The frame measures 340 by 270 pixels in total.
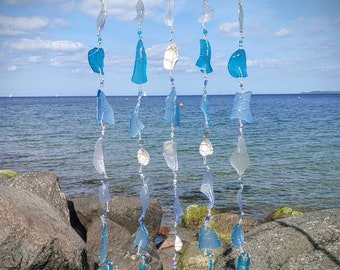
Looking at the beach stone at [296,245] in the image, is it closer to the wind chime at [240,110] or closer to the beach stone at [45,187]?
the wind chime at [240,110]

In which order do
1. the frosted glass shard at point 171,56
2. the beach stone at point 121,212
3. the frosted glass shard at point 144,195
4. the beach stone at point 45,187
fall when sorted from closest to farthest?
the frosted glass shard at point 171,56 → the frosted glass shard at point 144,195 → the beach stone at point 45,187 → the beach stone at point 121,212

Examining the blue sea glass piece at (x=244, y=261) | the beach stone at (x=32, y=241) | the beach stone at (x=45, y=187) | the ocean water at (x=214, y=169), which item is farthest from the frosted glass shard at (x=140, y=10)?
the ocean water at (x=214, y=169)

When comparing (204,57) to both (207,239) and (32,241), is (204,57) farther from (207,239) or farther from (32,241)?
(32,241)

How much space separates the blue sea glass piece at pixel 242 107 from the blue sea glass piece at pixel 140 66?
704 millimetres

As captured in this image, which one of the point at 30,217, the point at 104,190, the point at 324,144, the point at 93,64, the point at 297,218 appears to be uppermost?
the point at 93,64

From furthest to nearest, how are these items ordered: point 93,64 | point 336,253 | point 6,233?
point 336,253, point 6,233, point 93,64

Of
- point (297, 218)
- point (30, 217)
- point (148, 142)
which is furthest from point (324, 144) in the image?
point (30, 217)

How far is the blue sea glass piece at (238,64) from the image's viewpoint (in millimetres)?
2930

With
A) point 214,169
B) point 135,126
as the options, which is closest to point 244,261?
point 135,126

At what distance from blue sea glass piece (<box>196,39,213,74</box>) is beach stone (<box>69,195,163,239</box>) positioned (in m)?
7.64

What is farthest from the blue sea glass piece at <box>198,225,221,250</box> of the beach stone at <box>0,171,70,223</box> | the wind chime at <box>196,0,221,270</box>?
the beach stone at <box>0,171,70,223</box>

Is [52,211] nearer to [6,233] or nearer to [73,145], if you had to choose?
[6,233]

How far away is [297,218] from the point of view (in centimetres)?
613

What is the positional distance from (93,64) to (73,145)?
28.6 meters
